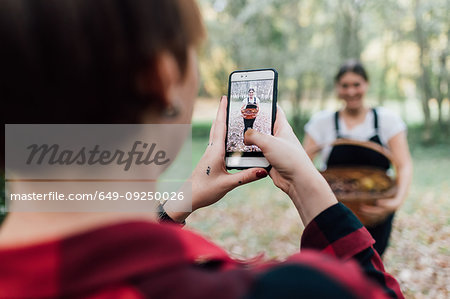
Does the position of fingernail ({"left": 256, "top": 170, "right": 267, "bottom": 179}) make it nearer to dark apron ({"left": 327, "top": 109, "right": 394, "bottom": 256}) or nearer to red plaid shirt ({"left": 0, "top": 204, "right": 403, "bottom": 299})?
red plaid shirt ({"left": 0, "top": 204, "right": 403, "bottom": 299})

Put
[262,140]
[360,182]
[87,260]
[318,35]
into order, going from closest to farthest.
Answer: [87,260] → [262,140] → [360,182] → [318,35]

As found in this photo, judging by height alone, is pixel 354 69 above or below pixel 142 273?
above

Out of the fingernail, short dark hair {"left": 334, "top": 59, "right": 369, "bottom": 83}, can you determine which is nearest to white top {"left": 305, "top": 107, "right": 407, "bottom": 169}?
short dark hair {"left": 334, "top": 59, "right": 369, "bottom": 83}

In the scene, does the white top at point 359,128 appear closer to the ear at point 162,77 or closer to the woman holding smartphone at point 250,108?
the woman holding smartphone at point 250,108

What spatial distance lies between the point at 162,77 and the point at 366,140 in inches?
116

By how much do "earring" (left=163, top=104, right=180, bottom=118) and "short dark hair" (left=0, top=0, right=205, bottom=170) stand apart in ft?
0.17

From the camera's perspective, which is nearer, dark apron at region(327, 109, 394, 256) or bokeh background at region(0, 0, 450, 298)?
dark apron at region(327, 109, 394, 256)

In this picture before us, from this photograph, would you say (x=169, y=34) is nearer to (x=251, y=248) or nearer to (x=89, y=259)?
(x=89, y=259)

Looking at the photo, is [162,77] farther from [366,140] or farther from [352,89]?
[352,89]

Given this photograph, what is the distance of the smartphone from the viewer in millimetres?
1625

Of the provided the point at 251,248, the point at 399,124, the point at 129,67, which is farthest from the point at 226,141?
the point at 251,248

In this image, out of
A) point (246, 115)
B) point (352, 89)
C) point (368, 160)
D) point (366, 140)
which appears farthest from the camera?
point (352, 89)

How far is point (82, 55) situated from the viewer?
64 centimetres

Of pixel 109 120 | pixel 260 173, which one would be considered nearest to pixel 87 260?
pixel 109 120
